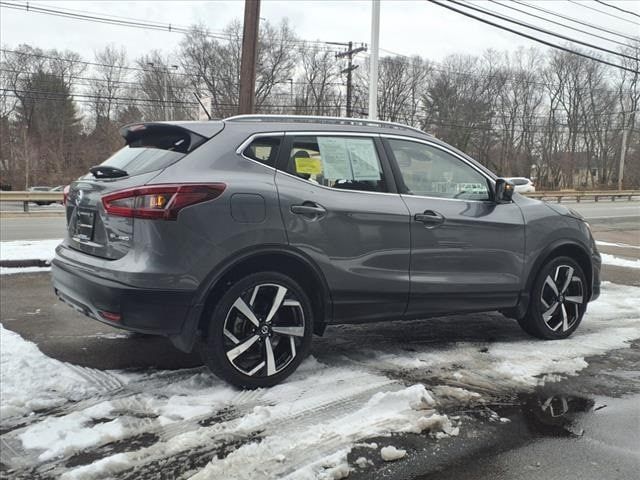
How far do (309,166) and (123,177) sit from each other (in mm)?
1249

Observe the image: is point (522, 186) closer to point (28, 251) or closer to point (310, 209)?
point (310, 209)

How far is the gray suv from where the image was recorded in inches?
134

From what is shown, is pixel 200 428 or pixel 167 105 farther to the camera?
pixel 167 105

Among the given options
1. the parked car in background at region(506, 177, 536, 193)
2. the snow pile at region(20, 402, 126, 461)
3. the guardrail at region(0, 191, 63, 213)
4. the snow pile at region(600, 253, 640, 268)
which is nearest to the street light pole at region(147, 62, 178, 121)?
the guardrail at region(0, 191, 63, 213)

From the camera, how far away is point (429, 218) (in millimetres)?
4262

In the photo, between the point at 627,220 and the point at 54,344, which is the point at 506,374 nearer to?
the point at 54,344

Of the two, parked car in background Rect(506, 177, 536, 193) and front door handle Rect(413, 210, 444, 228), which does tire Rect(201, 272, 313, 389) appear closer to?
front door handle Rect(413, 210, 444, 228)

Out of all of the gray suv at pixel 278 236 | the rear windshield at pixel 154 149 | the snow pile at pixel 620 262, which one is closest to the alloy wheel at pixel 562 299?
the gray suv at pixel 278 236

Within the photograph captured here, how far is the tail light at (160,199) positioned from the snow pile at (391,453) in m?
1.77

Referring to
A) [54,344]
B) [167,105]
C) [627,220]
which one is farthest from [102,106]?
[54,344]

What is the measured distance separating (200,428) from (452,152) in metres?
2.92

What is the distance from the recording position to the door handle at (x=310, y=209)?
12.2 feet

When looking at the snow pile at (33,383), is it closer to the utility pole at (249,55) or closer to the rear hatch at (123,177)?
the rear hatch at (123,177)

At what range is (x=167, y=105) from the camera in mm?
42688
